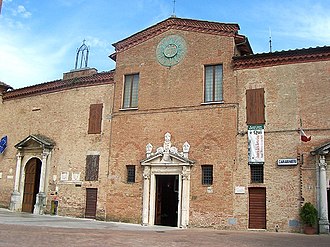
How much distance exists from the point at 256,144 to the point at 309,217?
3.94 metres

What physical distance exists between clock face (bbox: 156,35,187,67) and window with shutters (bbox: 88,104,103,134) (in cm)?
455

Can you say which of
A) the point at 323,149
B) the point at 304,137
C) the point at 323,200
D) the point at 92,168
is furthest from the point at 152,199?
the point at 323,149

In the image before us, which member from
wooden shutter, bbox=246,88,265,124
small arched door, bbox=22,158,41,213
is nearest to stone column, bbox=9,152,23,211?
small arched door, bbox=22,158,41,213

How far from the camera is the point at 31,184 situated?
2489 centimetres

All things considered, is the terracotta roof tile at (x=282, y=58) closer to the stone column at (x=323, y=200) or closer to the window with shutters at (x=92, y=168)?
the stone column at (x=323, y=200)

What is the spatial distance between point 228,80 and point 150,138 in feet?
16.4

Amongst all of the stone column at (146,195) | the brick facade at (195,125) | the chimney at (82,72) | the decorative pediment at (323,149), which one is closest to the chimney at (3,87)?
the brick facade at (195,125)

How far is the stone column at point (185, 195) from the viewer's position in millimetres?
19297

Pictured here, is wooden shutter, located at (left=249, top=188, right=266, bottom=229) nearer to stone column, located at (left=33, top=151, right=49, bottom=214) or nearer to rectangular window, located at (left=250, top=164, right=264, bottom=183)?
rectangular window, located at (left=250, top=164, right=264, bottom=183)

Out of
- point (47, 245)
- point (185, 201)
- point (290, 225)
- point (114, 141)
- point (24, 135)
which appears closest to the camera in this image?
point (47, 245)

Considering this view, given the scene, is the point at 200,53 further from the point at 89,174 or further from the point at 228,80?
the point at 89,174

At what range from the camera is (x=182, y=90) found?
68.5ft

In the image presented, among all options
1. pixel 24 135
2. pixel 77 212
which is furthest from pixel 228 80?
pixel 24 135

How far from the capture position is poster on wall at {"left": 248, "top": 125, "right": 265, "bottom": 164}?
18.5 metres
